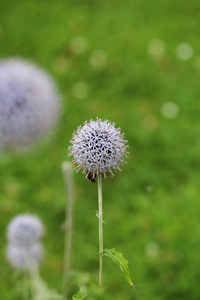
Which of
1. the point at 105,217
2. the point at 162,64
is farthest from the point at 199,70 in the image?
the point at 105,217

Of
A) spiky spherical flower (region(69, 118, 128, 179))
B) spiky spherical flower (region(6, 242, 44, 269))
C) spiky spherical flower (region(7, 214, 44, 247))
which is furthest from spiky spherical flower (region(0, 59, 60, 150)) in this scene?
spiky spherical flower (region(69, 118, 128, 179))

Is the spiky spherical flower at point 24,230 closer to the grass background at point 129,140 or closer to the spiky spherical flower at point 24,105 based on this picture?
the spiky spherical flower at point 24,105

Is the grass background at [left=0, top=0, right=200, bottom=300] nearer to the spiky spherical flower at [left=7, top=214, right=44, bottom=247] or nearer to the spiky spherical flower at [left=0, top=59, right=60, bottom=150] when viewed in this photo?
the spiky spherical flower at [left=0, top=59, right=60, bottom=150]

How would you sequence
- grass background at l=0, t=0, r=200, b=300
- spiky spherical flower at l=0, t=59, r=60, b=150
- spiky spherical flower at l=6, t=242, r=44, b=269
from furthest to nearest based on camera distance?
grass background at l=0, t=0, r=200, b=300
spiky spherical flower at l=6, t=242, r=44, b=269
spiky spherical flower at l=0, t=59, r=60, b=150

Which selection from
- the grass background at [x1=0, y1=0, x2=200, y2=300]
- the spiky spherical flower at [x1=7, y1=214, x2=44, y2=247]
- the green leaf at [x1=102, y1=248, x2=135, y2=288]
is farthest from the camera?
the grass background at [x1=0, y1=0, x2=200, y2=300]

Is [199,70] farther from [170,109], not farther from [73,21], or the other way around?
[73,21]
